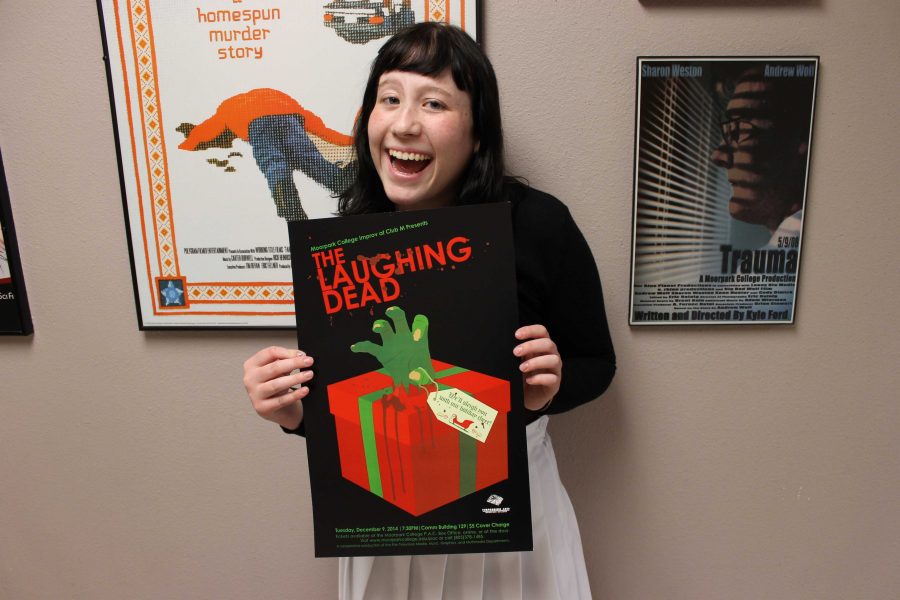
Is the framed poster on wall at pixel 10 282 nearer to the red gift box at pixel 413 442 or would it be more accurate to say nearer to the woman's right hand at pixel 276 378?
the woman's right hand at pixel 276 378

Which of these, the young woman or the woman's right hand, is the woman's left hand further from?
the woman's right hand

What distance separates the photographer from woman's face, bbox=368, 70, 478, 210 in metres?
0.68

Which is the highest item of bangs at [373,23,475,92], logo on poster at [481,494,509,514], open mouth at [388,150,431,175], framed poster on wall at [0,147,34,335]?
bangs at [373,23,475,92]

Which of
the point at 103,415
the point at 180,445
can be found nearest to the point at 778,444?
the point at 180,445

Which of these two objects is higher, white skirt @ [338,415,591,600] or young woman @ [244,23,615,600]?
young woman @ [244,23,615,600]

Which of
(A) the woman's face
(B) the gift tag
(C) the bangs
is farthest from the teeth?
(B) the gift tag

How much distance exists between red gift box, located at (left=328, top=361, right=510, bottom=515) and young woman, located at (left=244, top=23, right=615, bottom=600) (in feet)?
0.20

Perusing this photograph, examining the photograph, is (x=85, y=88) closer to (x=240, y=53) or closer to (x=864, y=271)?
(x=240, y=53)

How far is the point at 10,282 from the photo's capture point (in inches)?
40.9

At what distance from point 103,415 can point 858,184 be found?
61.8 inches

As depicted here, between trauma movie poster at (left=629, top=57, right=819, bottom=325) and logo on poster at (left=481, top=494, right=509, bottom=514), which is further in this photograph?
trauma movie poster at (left=629, top=57, right=819, bottom=325)

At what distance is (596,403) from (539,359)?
1.43 feet

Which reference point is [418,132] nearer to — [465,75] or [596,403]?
[465,75]

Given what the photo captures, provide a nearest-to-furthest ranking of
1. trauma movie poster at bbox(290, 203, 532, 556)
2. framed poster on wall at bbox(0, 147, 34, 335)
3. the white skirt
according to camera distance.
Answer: trauma movie poster at bbox(290, 203, 532, 556) → the white skirt → framed poster on wall at bbox(0, 147, 34, 335)
